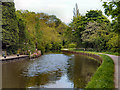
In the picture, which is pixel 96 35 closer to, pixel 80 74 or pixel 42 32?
pixel 42 32

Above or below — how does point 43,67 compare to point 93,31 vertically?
below

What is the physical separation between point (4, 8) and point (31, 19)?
12974 mm

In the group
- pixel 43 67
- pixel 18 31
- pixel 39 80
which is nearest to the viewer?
pixel 39 80

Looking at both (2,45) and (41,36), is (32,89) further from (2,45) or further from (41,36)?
(41,36)

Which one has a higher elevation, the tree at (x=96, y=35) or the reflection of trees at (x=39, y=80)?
the tree at (x=96, y=35)

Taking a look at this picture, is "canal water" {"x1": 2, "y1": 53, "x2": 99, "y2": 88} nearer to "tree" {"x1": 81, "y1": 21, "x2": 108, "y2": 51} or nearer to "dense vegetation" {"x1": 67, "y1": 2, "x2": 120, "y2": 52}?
"dense vegetation" {"x1": 67, "y1": 2, "x2": 120, "y2": 52}

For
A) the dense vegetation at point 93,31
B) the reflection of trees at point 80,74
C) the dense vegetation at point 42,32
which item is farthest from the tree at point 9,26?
the dense vegetation at point 93,31

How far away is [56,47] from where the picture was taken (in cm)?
5288

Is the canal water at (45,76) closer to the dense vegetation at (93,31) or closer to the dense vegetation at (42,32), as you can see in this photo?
the dense vegetation at (42,32)

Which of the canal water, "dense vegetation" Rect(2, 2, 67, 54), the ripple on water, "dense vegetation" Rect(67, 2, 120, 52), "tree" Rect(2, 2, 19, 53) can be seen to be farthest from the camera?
"dense vegetation" Rect(67, 2, 120, 52)

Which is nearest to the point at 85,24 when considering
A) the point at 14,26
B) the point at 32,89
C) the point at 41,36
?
the point at 41,36

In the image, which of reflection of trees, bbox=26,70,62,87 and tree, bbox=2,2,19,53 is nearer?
reflection of trees, bbox=26,70,62,87

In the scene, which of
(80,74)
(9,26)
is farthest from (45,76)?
(9,26)

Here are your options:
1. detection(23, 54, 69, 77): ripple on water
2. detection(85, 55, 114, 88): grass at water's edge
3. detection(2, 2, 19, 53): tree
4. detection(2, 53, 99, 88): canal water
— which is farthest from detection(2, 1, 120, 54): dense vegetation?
detection(23, 54, 69, 77): ripple on water
